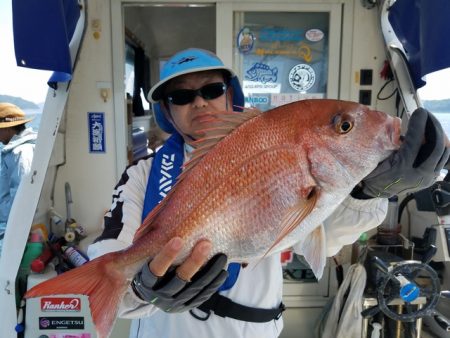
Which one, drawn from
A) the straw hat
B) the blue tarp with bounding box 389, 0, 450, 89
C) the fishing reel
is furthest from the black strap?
the straw hat

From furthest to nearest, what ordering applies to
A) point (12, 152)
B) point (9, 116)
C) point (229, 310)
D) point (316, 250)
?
1. point (9, 116)
2. point (12, 152)
3. point (229, 310)
4. point (316, 250)

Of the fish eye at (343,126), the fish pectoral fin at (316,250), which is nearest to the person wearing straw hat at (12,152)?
the fish pectoral fin at (316,250)

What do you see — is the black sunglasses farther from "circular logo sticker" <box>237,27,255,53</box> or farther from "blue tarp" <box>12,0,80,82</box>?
"circular logo sticker" <box>237,27,255,53</box>

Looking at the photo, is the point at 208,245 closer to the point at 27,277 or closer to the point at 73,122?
the point at 27,277

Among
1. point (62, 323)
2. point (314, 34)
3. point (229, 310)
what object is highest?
point (314, 34)

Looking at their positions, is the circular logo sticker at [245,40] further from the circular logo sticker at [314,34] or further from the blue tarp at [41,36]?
the blue tarp at [41,36]

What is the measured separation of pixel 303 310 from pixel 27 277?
92.7 inches

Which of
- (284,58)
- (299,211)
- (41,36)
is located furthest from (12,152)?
(299,211)

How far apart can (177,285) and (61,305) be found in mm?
1628

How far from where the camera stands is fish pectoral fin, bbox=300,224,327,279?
1096 mm

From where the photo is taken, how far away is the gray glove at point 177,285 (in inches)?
40.2

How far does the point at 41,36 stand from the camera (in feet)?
7.36

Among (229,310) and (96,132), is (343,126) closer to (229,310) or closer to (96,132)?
(229,310)

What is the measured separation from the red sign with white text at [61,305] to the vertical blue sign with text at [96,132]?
55.7 inches
